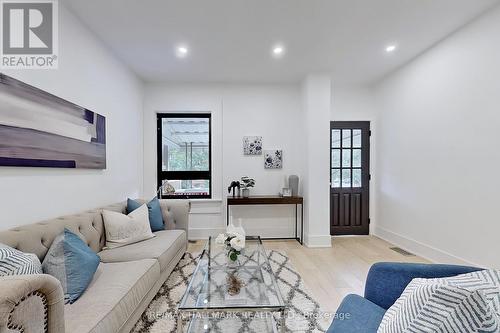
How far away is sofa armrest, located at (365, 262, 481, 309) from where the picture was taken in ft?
3.92

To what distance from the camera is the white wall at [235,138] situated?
4059 mm

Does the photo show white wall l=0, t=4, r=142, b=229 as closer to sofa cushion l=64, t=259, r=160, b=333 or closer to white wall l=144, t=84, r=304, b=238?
white wall l=144, t=84, r=304, b=238

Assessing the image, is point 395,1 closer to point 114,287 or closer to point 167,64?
point 167,64

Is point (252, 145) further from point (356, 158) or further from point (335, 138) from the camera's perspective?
point (356, 158)

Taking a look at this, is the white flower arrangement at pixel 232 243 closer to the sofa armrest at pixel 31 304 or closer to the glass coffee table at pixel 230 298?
the glass coffee table at pixel 230 298

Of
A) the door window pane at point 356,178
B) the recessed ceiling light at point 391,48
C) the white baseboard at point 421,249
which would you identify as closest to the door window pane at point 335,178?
the door window pane at point 356,178

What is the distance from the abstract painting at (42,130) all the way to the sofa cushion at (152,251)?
916 mm

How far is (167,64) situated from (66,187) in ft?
6.93

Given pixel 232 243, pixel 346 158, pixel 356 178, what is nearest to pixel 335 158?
pixel 346 158

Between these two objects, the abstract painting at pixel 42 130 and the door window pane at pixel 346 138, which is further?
the door window pane at pixel 346 138

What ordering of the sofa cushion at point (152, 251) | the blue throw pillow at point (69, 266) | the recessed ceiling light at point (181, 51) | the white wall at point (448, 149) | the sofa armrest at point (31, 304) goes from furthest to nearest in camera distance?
1. the recessed ceiling light at point (181, 51)
2. the white wall at point (448, 149)
3. the sofa cushion at point (152, 251)
4. the blue throw pillow at point (69, 266)
5. the sofa armrest at point (31, 304)

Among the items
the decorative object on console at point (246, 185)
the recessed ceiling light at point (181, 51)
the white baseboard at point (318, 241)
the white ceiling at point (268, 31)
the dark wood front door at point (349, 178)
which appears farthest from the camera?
the dark wood front door at point (349, 178)

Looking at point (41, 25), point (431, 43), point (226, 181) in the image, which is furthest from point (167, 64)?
point (431, 43)

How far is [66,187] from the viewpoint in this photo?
2148 mm
